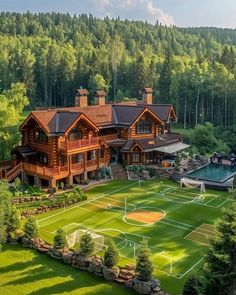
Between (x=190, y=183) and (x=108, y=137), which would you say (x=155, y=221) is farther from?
(x=108, y=137)

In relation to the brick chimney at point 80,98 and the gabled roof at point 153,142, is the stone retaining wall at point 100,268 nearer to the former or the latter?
the gabled roof at point 153,142

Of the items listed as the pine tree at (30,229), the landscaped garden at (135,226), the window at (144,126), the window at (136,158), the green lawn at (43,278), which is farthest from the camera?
the window at (144,126)

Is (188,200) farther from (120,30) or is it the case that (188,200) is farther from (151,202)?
(120,30)

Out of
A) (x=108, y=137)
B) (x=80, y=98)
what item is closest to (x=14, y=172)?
(x=108, y=137)

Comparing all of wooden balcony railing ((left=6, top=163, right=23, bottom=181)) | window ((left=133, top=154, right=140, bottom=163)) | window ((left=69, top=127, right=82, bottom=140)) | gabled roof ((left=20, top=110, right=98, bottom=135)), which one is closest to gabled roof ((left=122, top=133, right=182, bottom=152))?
window ((left=133, top=154, right=140, bottom=163))

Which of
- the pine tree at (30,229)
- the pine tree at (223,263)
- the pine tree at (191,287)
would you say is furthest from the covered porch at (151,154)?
the pine tree at (223,263)

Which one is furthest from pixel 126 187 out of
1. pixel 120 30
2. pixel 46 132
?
pixel 120 30
